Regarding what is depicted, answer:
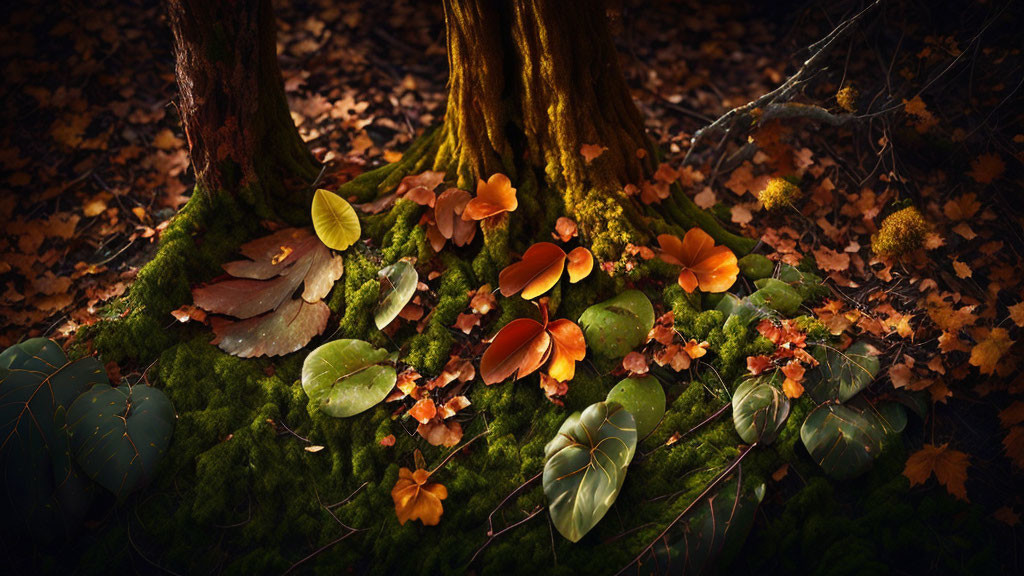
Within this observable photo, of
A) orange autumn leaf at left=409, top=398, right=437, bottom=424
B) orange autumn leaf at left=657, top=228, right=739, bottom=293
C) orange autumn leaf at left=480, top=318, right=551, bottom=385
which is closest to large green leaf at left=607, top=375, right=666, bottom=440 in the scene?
orange autumn leaf at left=480, top=318, right=551, bottom=385

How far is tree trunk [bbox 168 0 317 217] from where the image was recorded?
2455 mm

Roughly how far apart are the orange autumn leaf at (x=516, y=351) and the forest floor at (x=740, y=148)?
1125 millimetres

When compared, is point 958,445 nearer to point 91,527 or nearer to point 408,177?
point 408,177

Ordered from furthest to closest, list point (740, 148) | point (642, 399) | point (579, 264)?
point (740, 148) → point (579, 264) → point (642, 399)

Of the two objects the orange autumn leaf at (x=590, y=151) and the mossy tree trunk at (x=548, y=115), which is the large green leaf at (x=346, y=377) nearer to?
the mossy tree trunk at (x=548, y=115)

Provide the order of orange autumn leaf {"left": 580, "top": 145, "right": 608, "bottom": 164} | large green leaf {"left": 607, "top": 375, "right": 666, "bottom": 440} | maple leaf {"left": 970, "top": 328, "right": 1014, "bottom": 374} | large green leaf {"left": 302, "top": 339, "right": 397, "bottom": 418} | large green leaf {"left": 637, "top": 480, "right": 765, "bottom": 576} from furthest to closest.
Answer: orange autumn leaf {"left": 580, "top": 145, "right": 608, "bottom": 164} < large green leaf {"left": 302, "top": 339, "right": 397, "bottom": 418} < large green leaf {"left": 607, "top": 375, "right": 666, "bottom": 440} < maple leaf {"left": 970, "top": 328, "right": 1014, "bottom": 374} < large green leaf {"left": 637, "top": 480, "right": 765, "bottom": 576}

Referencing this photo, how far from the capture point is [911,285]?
8.14 ft

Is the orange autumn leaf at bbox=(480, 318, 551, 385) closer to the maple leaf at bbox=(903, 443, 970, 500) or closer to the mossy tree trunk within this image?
the mossy tree trunk

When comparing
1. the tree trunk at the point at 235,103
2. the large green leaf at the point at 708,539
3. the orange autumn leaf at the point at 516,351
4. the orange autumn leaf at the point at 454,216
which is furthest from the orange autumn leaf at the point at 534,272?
the tree trunk at the point at 235,103

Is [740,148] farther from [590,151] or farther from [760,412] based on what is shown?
[760,412]

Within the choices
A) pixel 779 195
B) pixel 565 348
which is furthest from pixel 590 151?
pixel 779 195

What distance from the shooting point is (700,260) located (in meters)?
2.51

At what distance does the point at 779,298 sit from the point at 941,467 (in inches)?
31.1

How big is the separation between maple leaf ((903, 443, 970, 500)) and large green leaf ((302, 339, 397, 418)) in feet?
6.26
